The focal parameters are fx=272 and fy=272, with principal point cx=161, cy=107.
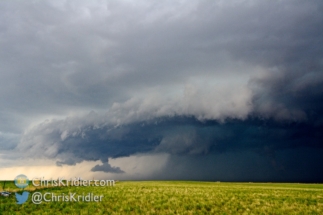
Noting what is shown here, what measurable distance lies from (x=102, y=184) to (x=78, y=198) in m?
27.6

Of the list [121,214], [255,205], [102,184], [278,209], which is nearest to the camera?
[121,214]

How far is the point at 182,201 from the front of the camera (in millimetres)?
36656

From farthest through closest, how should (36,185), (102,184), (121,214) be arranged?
(102,184) → (36,185) → (121,214)

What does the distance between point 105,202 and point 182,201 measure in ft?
33.7

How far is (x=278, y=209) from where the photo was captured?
106 ft

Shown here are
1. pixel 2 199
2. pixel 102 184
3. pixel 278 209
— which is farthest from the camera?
pixel 102 184

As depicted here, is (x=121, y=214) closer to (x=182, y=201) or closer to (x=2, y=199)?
(x=182, y=201)

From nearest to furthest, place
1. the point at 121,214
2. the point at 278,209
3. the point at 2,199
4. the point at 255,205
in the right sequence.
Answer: the point at 121,214 < the point at 278,209 < the point at 255,205 < the point at 2,199

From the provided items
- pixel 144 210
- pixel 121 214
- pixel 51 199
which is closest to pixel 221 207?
pixel 144 210

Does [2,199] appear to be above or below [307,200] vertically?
above

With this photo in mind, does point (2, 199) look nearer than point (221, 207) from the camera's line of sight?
No

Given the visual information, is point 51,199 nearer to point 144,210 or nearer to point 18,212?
point 18,212

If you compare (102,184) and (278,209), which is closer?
(278,209)

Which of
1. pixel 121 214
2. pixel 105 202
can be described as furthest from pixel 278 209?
pixel 105 202
